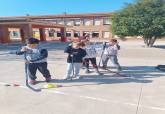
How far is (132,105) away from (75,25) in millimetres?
42838

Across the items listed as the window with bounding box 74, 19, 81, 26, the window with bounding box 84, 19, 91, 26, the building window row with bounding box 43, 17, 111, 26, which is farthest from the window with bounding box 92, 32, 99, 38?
the window with bounding box 74, 19, 81, 26

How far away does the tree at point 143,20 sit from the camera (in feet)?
66.6

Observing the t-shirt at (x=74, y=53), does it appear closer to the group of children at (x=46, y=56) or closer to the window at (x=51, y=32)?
the group of children at (x=46, y=56)

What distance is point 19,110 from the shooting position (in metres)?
4.88

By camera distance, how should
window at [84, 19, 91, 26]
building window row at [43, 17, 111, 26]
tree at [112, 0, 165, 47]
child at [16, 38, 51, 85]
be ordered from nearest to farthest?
1. child at [16, 38, 51, 85]
2. tree at [112, 0, 165, 47]
3. building window row at [43, 17, 111, 26]
4. window at [84, 19, 91, 26]

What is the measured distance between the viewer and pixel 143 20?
2044cm

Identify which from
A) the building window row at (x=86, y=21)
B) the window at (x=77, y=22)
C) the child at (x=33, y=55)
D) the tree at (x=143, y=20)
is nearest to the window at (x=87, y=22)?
the building window row at (x=86, y=21)

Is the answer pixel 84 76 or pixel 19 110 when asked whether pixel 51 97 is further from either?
pixel 84 76

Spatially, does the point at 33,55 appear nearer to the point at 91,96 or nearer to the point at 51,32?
the point at 91,96

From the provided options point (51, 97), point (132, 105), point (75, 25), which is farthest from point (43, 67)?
point (75, 25)

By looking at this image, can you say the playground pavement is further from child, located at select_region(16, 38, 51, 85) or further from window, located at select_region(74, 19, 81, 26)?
window, located at select_region(74, 19, 81, 26)

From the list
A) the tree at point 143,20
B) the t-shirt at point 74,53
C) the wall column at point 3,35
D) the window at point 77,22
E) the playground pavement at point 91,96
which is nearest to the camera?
the playground pavement at point 91,96

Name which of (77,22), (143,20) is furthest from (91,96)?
(77,22)

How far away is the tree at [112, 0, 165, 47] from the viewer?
20.3 metres
